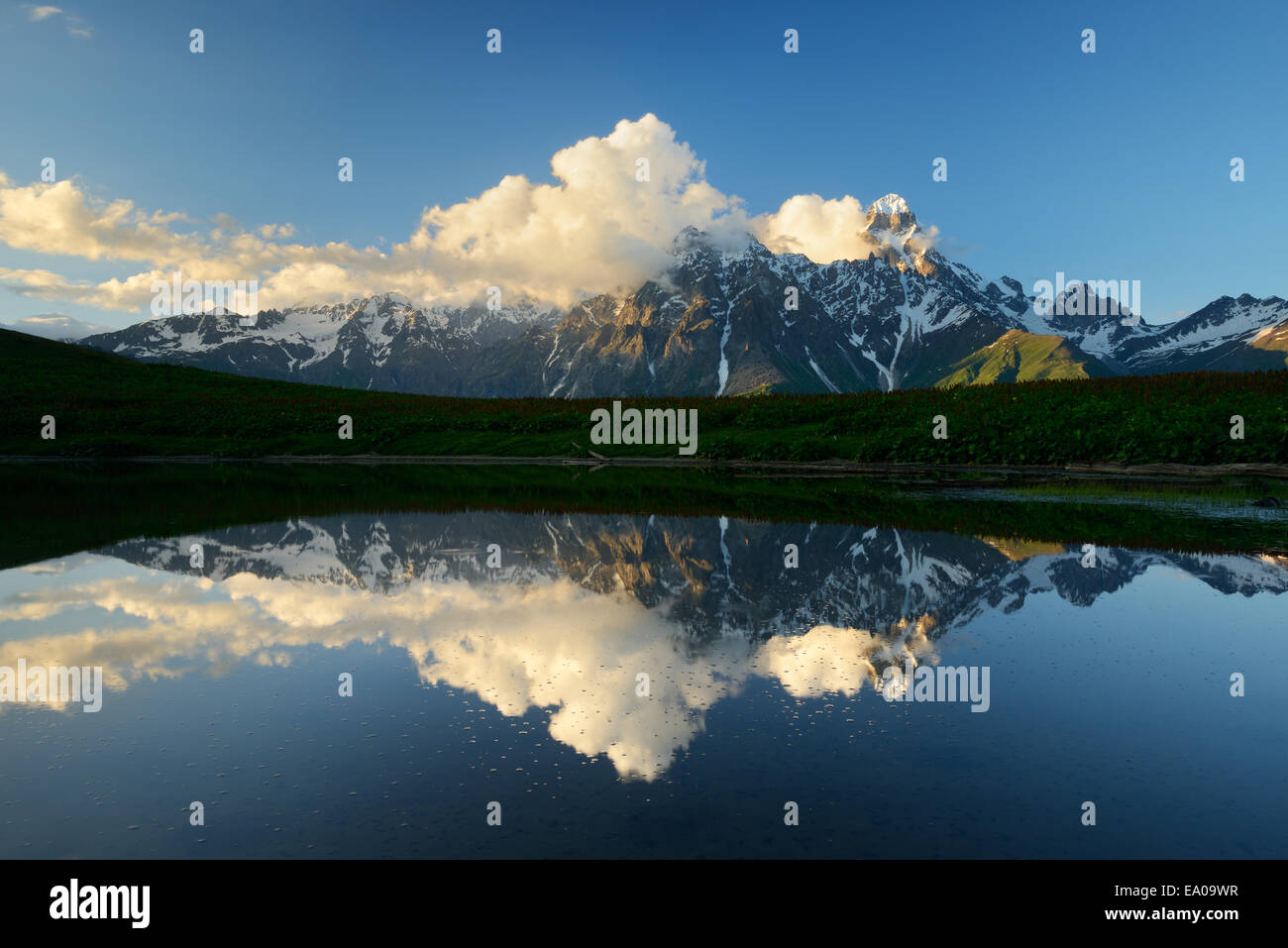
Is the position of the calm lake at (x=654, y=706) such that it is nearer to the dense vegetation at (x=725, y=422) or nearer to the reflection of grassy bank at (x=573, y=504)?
the reflection of grassy bank at (x=573, y=504)

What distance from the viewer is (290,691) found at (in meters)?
11.4

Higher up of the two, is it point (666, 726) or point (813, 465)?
point (813, 465)

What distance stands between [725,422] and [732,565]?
58.3 m

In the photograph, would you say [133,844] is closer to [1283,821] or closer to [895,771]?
[895,771]

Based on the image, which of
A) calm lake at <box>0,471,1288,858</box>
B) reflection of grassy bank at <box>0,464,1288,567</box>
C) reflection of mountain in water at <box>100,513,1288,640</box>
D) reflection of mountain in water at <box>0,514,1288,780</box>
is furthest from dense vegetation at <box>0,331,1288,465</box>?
calm lake at <box>0,471,1288,858</box>

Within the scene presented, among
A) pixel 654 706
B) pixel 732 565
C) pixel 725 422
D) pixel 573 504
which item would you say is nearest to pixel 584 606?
pixel 732 565

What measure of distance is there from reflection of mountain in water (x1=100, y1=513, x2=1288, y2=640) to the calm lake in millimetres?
164

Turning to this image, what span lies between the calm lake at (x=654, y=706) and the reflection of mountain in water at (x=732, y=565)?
16 centimetres

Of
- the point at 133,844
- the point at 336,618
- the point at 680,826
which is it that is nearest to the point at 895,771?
the point at 680,826

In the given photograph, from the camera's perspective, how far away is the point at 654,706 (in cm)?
1066
